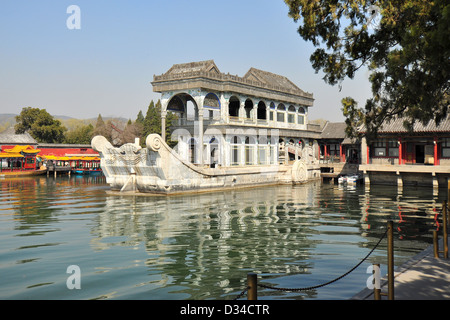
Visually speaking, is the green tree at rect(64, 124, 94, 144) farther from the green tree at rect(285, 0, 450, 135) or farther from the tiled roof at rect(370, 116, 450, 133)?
the green tree at rect(285, 0, 450, 135)

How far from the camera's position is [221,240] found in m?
12.8

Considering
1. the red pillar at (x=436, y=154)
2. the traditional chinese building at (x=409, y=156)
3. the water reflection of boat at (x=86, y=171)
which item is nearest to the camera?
the traditional chinese building at (x=409, y=156)

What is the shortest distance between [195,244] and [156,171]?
13.6 m

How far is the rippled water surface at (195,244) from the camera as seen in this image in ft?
→ 27.5

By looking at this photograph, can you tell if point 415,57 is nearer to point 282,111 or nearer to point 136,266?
point 136,266

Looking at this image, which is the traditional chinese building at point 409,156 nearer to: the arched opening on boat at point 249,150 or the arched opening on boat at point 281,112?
the arched opening on boat at point 281,112

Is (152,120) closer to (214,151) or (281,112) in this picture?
(281,112)

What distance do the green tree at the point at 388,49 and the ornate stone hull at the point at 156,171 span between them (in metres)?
14.1

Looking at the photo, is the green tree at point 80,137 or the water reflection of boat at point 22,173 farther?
the green tree at point 80,137

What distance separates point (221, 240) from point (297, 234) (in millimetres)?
2719

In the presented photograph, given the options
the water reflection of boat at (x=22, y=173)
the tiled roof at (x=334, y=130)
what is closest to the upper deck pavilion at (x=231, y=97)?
the tiled roof at (x=334, y=130)

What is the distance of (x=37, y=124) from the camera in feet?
204

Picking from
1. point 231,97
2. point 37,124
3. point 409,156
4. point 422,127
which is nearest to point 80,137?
point 37,124

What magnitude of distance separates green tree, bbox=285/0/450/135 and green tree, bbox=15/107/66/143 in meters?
58.6
